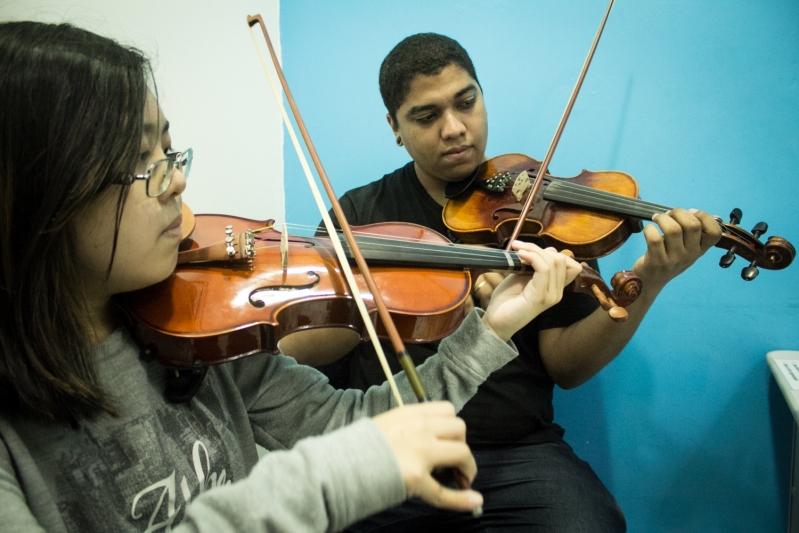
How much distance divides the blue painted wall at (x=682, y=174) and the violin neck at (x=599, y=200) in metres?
0.33

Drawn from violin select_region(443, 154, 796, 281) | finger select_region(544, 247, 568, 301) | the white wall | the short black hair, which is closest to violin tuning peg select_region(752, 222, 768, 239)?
violin select_region(443, 154, 796, 281)

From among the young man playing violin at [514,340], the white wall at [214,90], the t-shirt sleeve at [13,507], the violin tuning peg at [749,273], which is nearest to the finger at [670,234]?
the young man playing violin at [514,340]

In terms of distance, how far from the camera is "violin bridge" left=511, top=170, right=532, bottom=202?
3.58 feet

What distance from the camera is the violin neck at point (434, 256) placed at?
31.9 inches

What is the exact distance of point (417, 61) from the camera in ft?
3.70

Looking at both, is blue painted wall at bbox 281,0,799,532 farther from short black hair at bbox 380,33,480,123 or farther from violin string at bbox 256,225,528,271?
violin string at bbox 256,225,528,271

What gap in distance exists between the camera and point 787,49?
121 cm

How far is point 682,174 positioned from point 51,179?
136 cm

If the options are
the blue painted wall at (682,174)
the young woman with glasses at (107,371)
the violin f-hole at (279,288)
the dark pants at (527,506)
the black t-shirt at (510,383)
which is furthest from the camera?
the blue painted wall at (682,174)

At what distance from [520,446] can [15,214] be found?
99cm

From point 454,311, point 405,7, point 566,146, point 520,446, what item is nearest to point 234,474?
point 454,311

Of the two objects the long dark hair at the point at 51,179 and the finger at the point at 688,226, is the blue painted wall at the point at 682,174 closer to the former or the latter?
the finger at the point at 688,226

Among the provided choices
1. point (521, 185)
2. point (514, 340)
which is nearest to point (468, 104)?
point (521, 185)

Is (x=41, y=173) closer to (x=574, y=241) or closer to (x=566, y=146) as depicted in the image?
(x=574, y=241)
